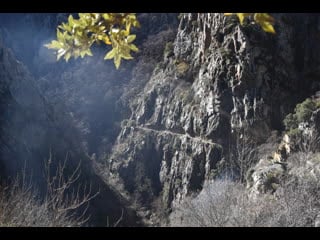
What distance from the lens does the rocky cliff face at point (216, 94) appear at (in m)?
34.0

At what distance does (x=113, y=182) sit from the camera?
4562cm

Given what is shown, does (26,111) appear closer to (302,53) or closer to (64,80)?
(302,53)

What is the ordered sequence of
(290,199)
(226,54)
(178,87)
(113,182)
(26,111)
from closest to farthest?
1. (290,199)
2. (26,111)
3. (226,54)
4. (178,87)
5. (113,182)

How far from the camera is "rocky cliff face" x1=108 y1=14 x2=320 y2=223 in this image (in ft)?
112

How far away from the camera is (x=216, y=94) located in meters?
35.9

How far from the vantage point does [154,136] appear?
4334 centimetres

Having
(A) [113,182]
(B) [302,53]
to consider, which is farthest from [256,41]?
(A) [113,182]

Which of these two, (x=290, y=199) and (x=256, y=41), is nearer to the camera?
(x=290, y=199)

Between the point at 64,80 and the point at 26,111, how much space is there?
86.7 feet

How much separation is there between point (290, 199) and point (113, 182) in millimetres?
34092

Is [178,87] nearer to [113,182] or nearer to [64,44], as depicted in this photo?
[113,182]
